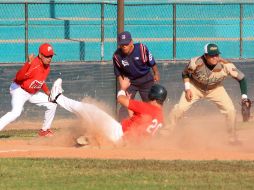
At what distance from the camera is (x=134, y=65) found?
16062mm

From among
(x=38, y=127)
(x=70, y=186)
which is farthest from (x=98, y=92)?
(x=70, y=186)

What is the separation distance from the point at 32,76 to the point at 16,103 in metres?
0.60

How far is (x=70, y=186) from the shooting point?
10.3 metres

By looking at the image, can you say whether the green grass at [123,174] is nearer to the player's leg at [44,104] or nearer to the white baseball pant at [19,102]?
the white baseball pant at [19,102]

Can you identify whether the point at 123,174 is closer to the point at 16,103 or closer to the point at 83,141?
the point at 83,141

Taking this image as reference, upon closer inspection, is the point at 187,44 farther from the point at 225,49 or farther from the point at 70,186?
the point at 70,186

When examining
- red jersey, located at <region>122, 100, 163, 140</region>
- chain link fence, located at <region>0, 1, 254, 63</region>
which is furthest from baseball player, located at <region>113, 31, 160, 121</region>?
chain link fence, located at <region>0, 1, 254, 63</region>

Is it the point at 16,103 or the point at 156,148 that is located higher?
the point at 16,103

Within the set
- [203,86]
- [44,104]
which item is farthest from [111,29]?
[203,86]

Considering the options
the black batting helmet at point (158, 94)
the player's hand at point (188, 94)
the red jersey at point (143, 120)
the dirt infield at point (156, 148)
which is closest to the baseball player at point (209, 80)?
the player's hand at point (188, 94)

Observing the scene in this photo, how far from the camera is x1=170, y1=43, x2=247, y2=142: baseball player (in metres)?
15.1

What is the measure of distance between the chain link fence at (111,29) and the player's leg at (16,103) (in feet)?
17.6

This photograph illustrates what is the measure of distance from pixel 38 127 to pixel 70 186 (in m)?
10.2

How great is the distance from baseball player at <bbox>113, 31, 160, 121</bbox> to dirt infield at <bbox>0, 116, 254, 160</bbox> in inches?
44.3
